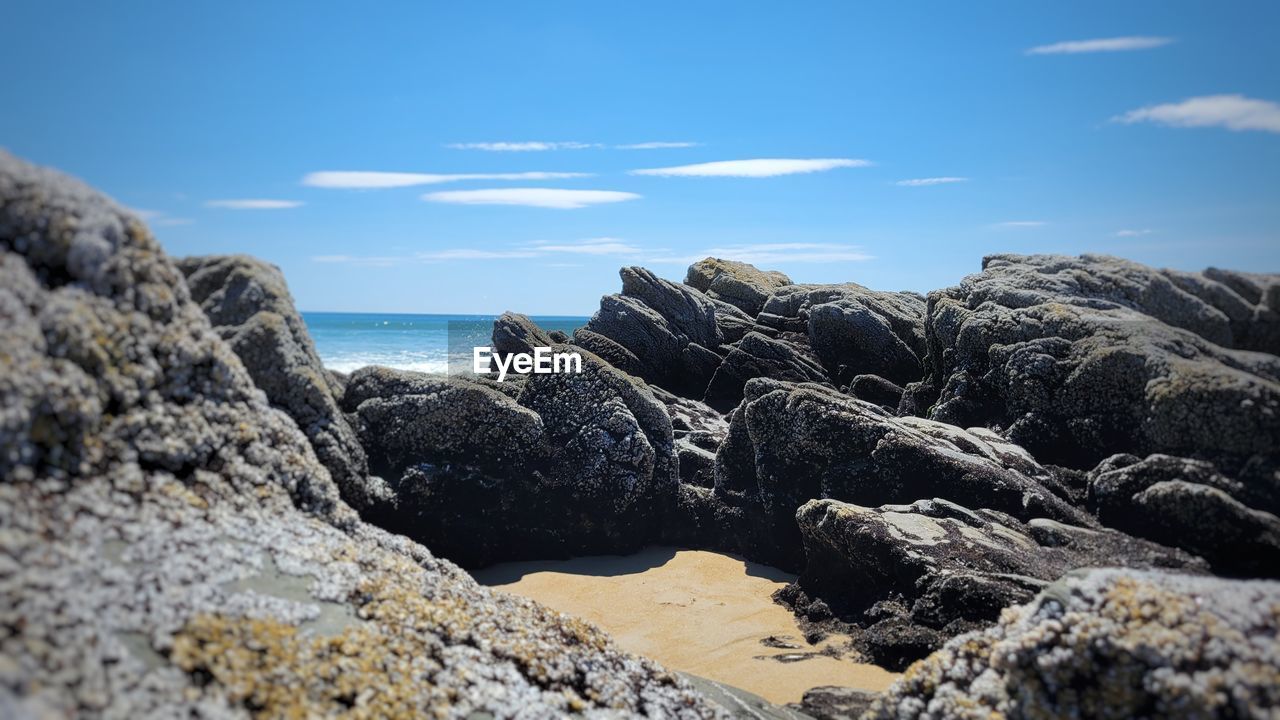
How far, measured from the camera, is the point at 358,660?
4.74 metres

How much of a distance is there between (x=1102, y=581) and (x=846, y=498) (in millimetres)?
5467

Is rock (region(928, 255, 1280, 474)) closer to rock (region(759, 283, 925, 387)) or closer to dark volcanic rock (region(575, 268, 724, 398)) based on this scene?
rock (region(759, 283, 925, 387))

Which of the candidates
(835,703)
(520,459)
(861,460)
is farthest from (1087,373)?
(520,459)

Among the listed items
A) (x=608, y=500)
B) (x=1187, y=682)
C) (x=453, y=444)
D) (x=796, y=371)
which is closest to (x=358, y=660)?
(x=1187, y=682)

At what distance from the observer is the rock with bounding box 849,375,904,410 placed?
16703 millimetres

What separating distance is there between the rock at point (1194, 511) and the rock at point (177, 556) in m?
4.05

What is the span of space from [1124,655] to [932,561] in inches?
155

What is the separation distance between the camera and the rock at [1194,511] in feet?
20.3

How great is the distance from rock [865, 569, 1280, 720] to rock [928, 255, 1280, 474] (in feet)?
6.10

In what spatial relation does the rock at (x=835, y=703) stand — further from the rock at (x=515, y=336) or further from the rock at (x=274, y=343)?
the rock at (x=515, y=336)

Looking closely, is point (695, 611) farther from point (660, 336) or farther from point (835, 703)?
point (660, 336)

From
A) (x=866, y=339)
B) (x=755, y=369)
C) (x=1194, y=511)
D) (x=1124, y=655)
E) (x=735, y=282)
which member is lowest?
(x=1124, y=655)

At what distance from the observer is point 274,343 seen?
290 inches

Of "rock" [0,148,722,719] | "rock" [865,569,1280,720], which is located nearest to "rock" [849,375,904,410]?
"rock" [865,569,1280,720]
